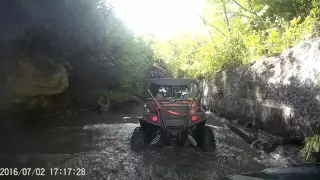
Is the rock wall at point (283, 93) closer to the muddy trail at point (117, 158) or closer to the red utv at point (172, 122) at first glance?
the muddy trail at point (117, 158)

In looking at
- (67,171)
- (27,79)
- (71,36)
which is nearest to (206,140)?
(67,171)

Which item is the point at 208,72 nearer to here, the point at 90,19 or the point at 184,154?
the point at 90,19

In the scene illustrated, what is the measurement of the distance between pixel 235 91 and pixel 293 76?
18.4 ft

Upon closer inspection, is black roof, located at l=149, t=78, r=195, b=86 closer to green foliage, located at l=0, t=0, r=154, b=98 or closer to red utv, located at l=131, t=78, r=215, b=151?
red utv, located at l=131, t=78, r=215, b=151

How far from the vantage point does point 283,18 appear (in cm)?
1200

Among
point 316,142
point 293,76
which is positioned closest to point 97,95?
point 293,76

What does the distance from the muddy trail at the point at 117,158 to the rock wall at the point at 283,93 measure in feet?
3.59

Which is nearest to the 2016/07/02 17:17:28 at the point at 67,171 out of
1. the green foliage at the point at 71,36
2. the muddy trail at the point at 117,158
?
the muddy trail at the point at 117,158

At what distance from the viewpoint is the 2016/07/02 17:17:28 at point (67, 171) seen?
18.9ft

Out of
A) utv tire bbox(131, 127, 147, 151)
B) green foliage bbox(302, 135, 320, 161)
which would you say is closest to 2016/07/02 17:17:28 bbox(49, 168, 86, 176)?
utv tire bbox(131, 127, 147, 151)

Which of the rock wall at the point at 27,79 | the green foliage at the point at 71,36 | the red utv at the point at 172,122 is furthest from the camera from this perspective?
the green foliage at the point at 71,36

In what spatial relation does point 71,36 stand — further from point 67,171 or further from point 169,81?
point 67,171

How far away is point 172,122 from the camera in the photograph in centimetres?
727

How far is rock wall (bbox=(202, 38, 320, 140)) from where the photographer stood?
6621 mm
